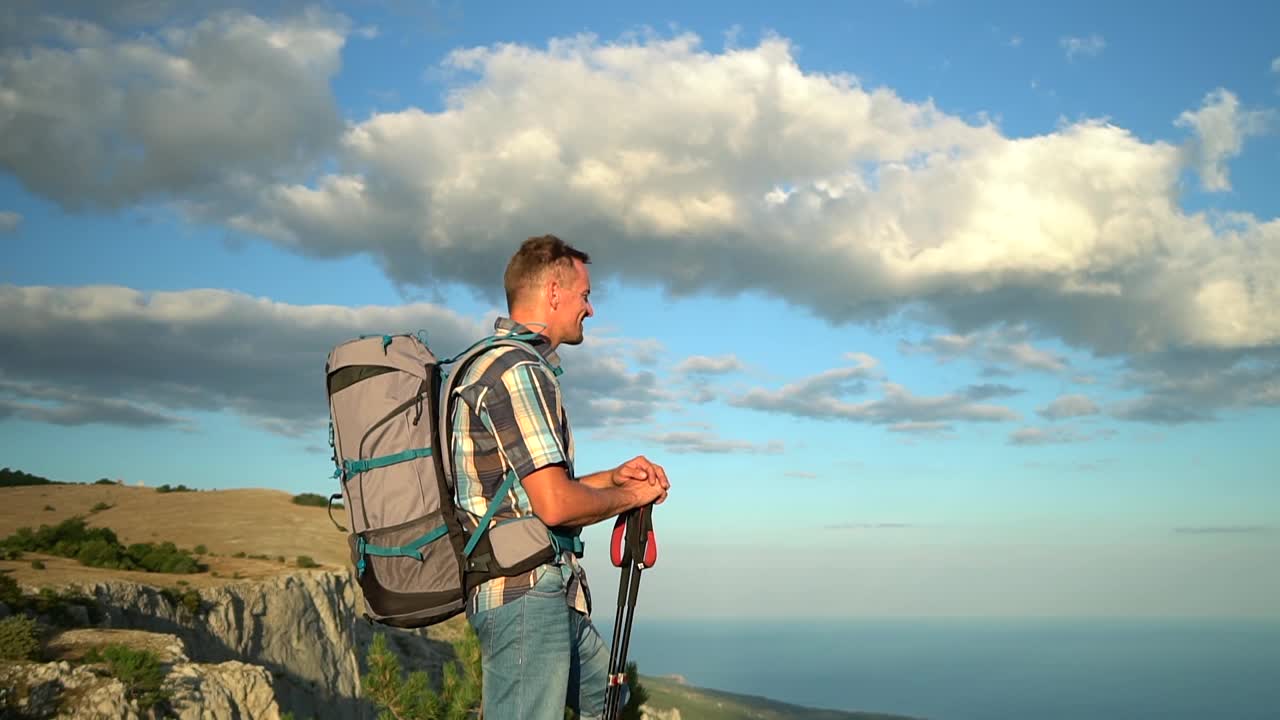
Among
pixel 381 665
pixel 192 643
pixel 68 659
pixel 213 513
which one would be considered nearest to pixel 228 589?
pixel 192 643

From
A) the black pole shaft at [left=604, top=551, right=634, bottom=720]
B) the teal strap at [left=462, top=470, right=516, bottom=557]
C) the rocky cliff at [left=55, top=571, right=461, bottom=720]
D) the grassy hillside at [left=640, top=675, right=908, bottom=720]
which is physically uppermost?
the teal strap at [left=462, top=470, right=516, bottom=557]

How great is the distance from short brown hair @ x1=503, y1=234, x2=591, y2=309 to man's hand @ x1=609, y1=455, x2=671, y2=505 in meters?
0.80

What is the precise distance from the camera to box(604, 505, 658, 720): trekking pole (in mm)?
3600

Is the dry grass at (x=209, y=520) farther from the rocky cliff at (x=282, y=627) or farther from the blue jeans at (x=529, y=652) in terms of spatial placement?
the blue jeans at (x=529, y=652)

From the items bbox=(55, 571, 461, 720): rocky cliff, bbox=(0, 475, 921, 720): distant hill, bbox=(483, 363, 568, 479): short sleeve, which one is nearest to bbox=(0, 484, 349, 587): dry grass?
bbox=(0, 475, 921, 720): distant hill

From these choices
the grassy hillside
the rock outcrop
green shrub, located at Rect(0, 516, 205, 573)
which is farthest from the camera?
the grassy hillside

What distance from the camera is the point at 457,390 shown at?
3328 millimetres

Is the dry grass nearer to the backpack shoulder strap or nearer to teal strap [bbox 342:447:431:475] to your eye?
teal strap [bbox 342:447:431:475]

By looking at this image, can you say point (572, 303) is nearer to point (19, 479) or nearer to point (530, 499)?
point (530, 499)

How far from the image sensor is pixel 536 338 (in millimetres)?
3482

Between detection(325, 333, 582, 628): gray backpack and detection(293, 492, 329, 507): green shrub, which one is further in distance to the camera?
detection(293, 492, 329, 507): green shrub

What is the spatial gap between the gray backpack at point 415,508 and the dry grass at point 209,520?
27.2m

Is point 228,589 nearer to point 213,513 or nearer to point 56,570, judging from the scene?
point 56,570

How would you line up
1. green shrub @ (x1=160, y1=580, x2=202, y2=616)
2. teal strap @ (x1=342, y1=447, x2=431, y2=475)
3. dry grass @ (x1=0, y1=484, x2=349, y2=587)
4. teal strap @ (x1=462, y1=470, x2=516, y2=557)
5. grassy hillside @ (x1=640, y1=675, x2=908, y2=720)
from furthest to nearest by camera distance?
grassy hillside @ (x1=640, y1=675, x2=908, y2=720), dry grass @ (x1=0, y1=484, x2=349, y2=587), green shrub @ (x1=160, y1=580, x2=202, y2=616), teal strap @ (x1=342, y1=447, x2=431, y2=475), teal strap @ (x1=462, y1=470, x2=516, y2=557)
